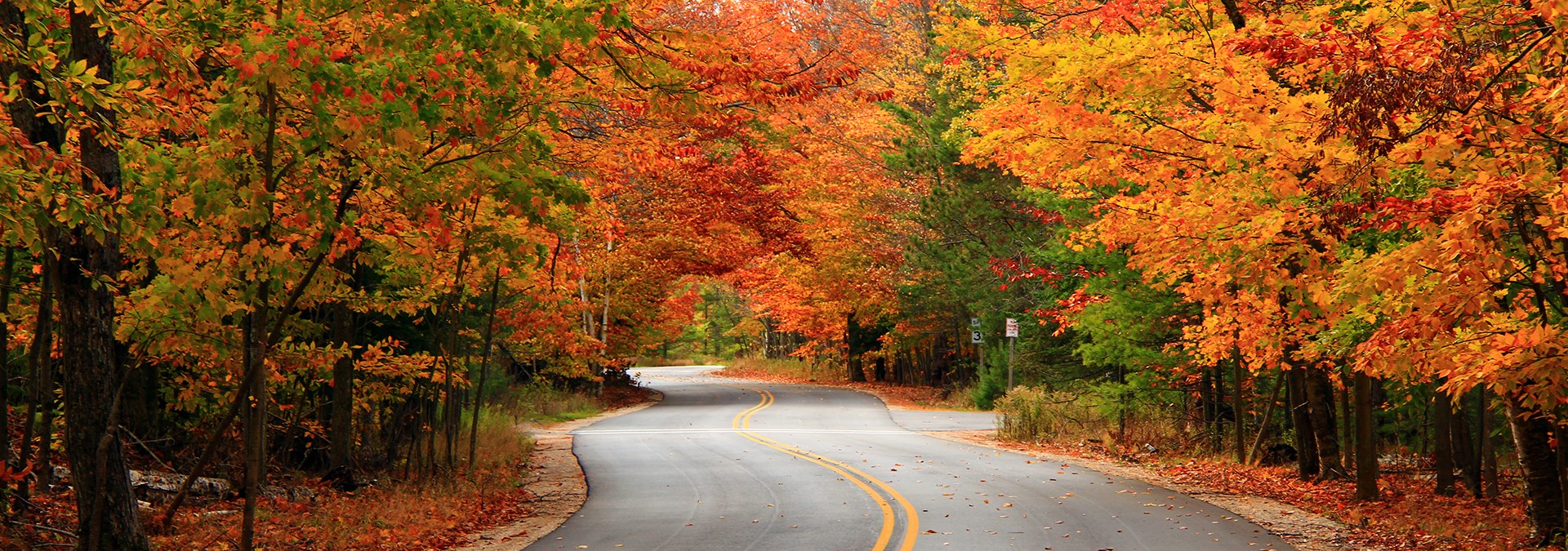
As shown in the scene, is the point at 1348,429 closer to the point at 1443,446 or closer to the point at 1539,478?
the point at 1443,446

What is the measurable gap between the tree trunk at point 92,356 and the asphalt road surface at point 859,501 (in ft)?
13.0

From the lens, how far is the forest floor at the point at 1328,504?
11055 mm

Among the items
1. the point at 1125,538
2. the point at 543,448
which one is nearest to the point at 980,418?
the point at 543,448

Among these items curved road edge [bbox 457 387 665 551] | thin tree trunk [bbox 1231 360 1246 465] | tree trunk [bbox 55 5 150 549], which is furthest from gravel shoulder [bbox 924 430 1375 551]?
tree trunk [bbox 55 5 150 549]

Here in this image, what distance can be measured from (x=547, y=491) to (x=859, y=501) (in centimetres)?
448

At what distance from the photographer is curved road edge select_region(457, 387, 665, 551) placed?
1140cm

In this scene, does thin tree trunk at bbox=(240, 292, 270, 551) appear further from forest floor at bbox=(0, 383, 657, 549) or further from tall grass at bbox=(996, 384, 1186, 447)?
tall grass at bbox=(996, 384, 1186, 447)

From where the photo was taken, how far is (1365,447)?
13469mm

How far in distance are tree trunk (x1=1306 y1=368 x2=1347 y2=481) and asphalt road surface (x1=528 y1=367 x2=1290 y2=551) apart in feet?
7.83

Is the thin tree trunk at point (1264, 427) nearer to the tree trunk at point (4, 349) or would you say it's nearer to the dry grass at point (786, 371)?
the tree trunk at point (4, 349)

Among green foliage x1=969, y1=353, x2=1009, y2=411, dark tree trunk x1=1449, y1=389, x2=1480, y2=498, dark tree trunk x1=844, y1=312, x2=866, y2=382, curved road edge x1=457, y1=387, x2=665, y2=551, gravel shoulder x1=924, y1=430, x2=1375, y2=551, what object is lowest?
curved road edge x1=457, y1=387, x2=665, y2=551

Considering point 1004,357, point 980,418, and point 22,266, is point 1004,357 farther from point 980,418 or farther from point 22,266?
point 22,266

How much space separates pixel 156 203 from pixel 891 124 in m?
30.1

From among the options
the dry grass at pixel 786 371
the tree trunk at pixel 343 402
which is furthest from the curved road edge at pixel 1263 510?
the dry grass at pixel 786 371
